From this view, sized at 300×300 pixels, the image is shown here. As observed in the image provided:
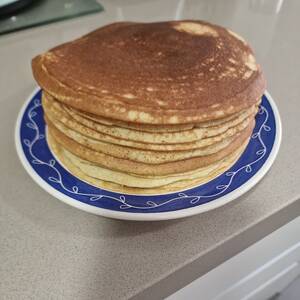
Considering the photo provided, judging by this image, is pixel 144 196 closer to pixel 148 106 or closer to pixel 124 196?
pixel 124 196

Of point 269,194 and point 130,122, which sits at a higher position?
point 130,122

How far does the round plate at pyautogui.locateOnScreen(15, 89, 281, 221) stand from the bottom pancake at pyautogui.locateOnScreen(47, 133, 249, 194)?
10 mm

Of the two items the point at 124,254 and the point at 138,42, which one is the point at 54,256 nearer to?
the point at 124,254

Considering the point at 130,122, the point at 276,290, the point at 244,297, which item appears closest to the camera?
the point at 130,122

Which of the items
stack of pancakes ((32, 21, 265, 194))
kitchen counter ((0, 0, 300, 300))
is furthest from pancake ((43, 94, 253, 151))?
kitchen counter ((0, 0, 300, 300))

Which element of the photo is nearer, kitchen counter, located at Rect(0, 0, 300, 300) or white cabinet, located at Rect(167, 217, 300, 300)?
kitchen counter, located at Rect(0, 0, 300, 300)

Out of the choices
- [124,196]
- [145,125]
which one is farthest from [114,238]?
[145,125]

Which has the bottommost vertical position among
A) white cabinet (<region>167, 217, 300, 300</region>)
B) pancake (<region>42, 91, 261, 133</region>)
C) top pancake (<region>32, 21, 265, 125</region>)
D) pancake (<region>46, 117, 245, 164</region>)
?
white cabinet (<region>167, 217, 300, 300</region>)

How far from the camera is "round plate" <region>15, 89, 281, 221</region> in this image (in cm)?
54

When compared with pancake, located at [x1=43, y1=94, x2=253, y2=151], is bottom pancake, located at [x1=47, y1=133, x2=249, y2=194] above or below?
below

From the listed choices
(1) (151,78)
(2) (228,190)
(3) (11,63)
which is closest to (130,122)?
(1) (151,78)

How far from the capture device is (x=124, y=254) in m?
0.52

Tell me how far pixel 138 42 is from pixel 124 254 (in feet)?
1.11

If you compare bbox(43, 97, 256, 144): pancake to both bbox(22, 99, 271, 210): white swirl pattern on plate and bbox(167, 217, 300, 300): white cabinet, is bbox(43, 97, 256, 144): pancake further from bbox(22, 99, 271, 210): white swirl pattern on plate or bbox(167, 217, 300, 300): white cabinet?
bbox(167, 217, 300, 300): white cabinet
